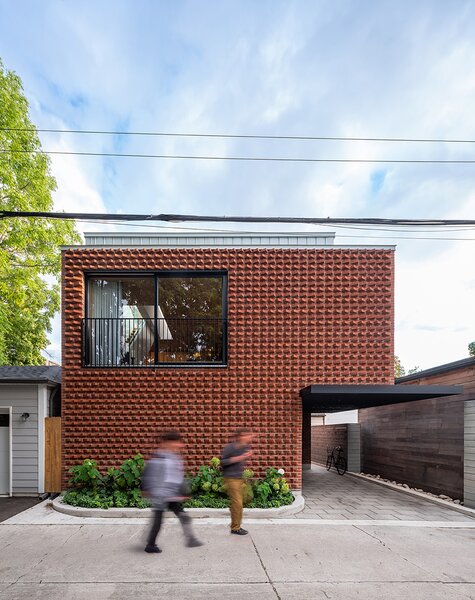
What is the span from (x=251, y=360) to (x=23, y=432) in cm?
543

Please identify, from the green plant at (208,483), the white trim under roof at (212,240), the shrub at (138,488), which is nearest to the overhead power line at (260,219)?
the white trim under roof at (212,240)

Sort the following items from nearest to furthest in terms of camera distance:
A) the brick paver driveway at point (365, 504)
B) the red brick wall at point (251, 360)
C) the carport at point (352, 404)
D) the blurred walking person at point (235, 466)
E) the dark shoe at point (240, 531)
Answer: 1. the blurred walking person at point (235, 466)
2. the dark shoe at point (240, 531)
3. the brick paver driveway at point (365, 504)
4. the carport at point (352, 404)
5. the red brick wall at point (251, 360)

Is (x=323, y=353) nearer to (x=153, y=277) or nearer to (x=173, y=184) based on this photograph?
(x=153, y=277)

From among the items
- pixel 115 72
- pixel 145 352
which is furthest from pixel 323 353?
pixel 115 72

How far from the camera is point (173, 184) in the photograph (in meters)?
10.5

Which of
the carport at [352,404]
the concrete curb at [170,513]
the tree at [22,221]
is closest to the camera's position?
the concrete curb at [170,513]

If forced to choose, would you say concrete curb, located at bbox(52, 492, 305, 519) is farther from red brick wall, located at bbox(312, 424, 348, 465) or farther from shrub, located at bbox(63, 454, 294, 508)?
red brick wall, located at bbox(312, 424, 348, 465)

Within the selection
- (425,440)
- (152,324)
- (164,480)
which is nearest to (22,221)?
(152,324)

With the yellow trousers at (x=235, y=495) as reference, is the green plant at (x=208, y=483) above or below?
below

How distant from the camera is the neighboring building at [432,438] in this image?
756 cm

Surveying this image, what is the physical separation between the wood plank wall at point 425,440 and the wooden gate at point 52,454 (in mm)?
8381

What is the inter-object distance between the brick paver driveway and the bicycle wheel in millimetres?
1915

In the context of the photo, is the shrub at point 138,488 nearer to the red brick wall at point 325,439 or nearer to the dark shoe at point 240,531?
the dark shoe at point 240,531

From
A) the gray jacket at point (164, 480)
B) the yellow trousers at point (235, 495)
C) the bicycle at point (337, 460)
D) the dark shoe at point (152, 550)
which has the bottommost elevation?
the bicycle at point (337, 460)
